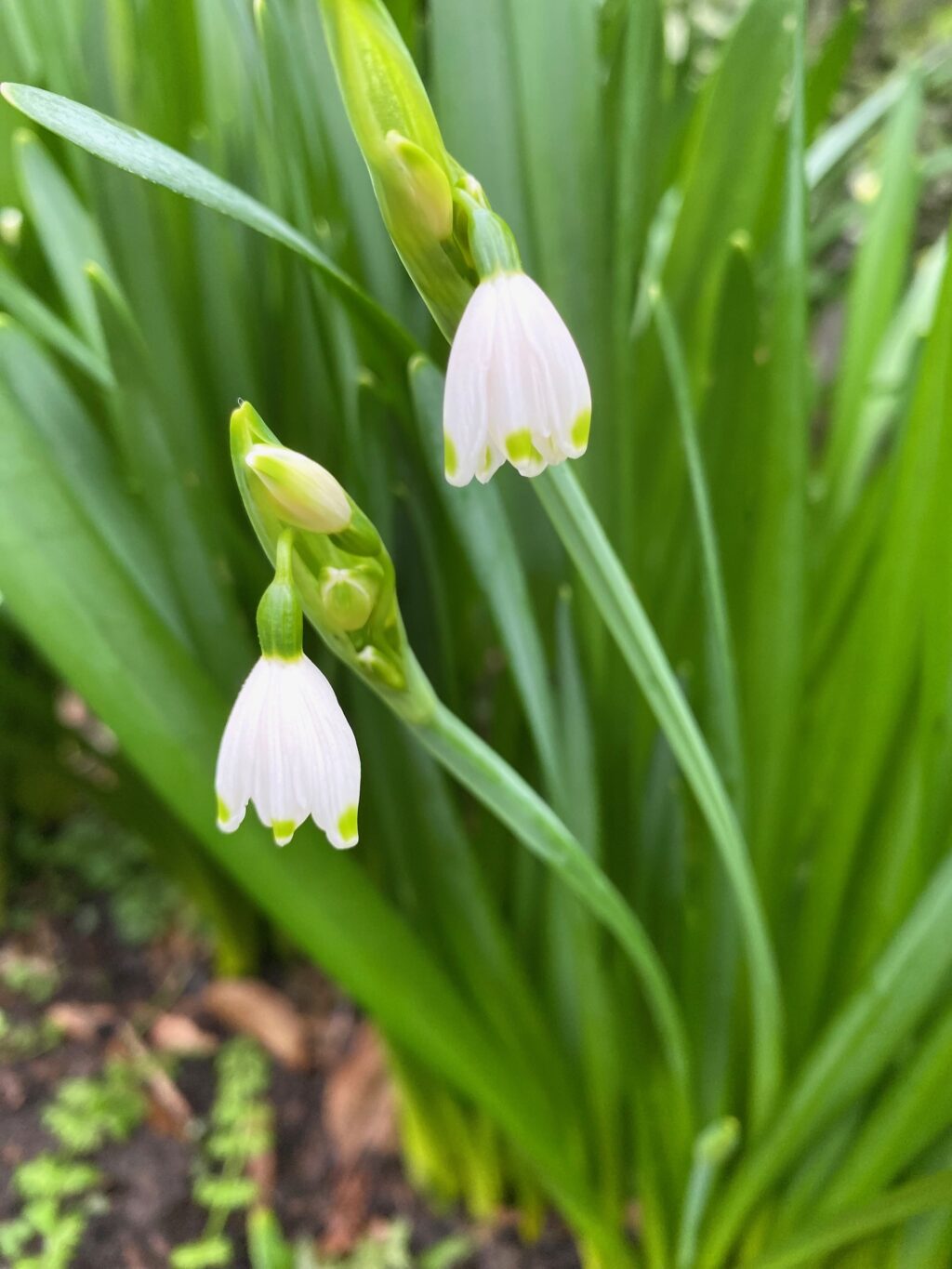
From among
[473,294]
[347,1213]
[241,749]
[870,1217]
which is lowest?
[347,1213]

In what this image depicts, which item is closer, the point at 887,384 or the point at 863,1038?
the point at 863,1038

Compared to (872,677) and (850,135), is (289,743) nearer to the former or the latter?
(872,677)

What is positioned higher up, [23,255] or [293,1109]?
[23,255]

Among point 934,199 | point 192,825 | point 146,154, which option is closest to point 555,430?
point 146,154

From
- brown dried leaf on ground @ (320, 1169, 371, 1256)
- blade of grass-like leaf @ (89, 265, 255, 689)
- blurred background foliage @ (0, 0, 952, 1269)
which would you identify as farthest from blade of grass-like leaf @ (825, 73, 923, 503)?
brown dried leaf on ground @ (320, 1169, 371, 1256)

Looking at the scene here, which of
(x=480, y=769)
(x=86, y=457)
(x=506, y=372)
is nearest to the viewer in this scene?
(x=506, y=372)

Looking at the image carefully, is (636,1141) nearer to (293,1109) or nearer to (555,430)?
(293,1109)

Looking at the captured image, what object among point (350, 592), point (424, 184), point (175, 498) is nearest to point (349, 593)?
point (350, 592)

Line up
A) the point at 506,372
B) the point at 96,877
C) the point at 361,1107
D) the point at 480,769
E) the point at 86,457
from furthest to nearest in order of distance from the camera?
the point at 96,877
the point at 361,1107
the point at 86,457
the point at 480,769
the point at 506,372
